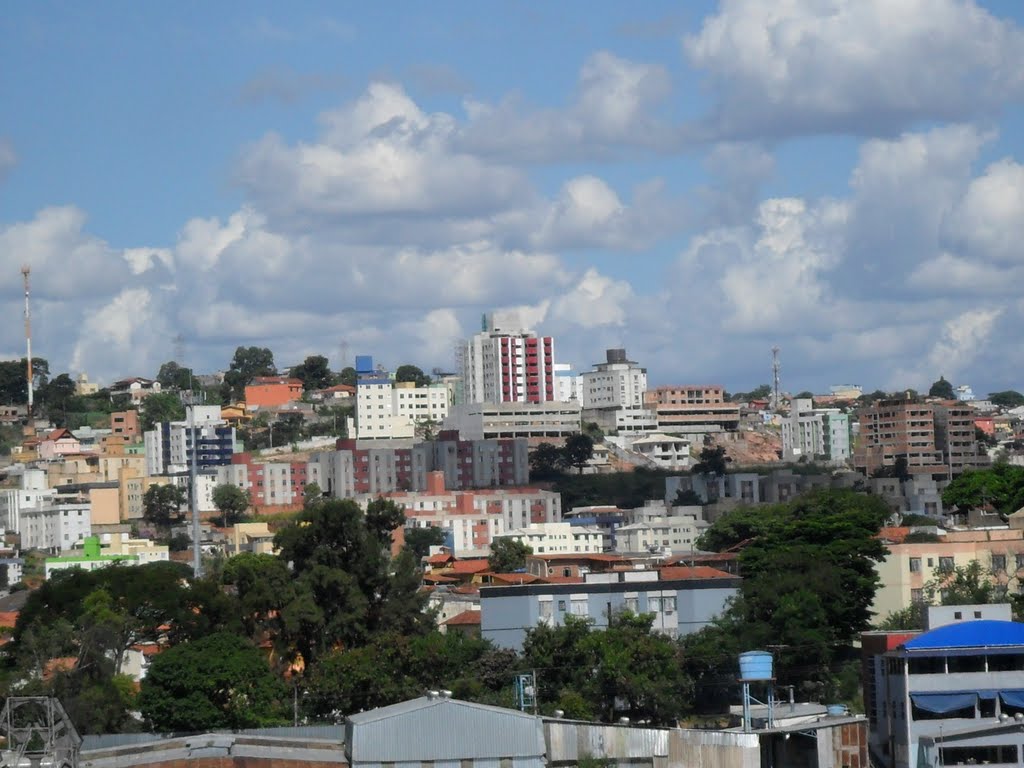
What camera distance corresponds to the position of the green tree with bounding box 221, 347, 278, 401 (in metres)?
176

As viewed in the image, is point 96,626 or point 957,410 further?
point 957,410

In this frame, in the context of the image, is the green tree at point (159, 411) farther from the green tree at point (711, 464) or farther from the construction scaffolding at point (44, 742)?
the construction scaffolding at point (44, 742)

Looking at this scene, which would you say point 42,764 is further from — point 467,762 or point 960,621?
point 960,621

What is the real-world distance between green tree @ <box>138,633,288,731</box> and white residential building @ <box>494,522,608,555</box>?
5619 centimetres

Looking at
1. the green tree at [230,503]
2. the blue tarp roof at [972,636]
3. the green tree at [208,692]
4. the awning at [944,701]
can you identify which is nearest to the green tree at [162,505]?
the green tree at [230,503]

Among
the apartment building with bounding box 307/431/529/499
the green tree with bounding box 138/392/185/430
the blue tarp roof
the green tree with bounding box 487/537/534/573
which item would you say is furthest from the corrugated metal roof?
the green tree with bounding box 138/392/185/430

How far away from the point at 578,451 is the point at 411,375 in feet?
132

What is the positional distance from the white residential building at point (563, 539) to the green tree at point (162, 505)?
96.9 ft

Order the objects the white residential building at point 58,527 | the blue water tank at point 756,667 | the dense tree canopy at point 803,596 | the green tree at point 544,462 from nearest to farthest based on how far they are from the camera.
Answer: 1. the blue water tank at point 756,667
2. the dense tree canopy at point 803,596
3. the white residential building at point 58,527
4. the green tree at point 544,462

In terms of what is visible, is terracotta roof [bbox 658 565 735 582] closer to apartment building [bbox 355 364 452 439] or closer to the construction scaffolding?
the construction scaffolding

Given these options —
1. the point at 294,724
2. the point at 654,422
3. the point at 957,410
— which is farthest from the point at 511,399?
the point at 294,724

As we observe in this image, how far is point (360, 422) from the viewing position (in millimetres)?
146875

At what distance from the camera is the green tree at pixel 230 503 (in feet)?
407

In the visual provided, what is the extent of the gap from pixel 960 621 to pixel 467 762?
1107 centimetres
